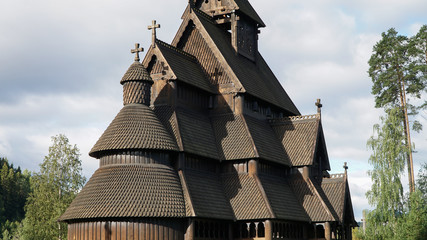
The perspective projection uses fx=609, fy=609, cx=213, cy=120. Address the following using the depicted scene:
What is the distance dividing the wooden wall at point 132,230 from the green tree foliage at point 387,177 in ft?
69.0

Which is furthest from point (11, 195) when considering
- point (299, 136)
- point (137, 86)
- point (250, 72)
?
point (137, 86)

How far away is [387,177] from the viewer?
156 ft

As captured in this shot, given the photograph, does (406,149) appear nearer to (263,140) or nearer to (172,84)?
(263,140)

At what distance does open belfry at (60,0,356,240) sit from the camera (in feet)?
104

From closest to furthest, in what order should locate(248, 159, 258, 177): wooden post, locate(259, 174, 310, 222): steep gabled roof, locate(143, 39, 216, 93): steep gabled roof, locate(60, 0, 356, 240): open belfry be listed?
locate(60, 0, 356, 240): open belfry
locate(259, 174, 310, 222): steep gabled roof
locate(248, 159, 258, 177): wooden post
locate(143, 39, 216, 93): steep gabled roof

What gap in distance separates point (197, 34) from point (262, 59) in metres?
11.4

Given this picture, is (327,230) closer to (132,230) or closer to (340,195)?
(340,195)

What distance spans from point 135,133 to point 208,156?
202 inches

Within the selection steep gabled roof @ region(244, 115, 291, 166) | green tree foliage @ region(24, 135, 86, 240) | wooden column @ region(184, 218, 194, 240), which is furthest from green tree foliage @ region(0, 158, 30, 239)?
wooden column @ region(184, 218, 194, 240)

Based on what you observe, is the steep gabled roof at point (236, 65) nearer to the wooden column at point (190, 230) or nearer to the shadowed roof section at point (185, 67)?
the shadowed roof section at point (185, 67)

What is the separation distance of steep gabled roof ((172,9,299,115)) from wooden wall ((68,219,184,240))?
11439 mm

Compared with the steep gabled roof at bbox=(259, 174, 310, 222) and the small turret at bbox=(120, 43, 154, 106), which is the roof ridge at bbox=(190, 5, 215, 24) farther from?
the steep gabled roof at bbox=(259, 174, 310, 222)

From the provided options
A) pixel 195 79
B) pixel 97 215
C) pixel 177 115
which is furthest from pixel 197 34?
A: pixel 97 215

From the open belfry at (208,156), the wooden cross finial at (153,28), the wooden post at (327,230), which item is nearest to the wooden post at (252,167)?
the open belfry at (208,156)
